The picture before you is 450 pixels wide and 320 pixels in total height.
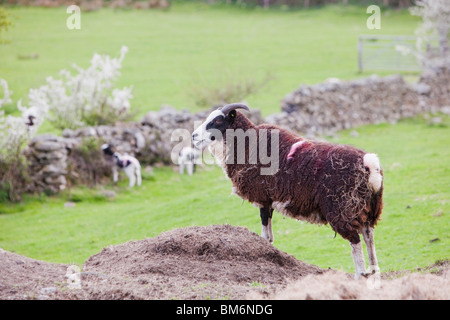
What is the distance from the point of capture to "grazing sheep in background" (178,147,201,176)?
803 inches

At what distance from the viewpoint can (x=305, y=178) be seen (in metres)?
9.40

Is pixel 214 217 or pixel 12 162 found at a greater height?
pixel 12 162

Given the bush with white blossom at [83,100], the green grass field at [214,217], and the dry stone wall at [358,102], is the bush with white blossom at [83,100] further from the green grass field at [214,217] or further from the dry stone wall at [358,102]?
the dry stone wall at [358,102]

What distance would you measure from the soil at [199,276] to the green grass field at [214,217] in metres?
2.54

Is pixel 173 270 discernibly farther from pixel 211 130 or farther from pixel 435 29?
pixel 435 29

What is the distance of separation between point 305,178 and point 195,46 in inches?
1406

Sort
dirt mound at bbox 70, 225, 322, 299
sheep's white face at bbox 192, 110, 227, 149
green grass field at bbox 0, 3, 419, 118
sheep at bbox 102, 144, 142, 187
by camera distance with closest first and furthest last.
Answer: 1. dirt mound at bbox 70, 225, 322, 299
2. sheep's white face at bbox 192, 110, 227, 149
3. sheep at bbox 102, 144, 142, 187
4. green grass field at bbox 0, 3, 419, 118

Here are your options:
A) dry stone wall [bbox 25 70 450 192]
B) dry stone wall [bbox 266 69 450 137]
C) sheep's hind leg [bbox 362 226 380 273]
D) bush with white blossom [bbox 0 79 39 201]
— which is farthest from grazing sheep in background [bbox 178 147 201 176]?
sheep's hind leg [bbox 362 226 380 273]

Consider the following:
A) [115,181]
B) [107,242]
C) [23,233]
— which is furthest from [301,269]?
[115,181]

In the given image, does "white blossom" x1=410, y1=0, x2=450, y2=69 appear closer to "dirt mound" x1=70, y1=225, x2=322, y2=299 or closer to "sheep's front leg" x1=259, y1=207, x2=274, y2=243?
"sheep's front leg" x1=259, y1=207, x2=274, y2=243

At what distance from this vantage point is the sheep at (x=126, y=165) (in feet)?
63.4

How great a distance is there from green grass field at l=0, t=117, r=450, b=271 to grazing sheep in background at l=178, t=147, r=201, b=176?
0.34 metres

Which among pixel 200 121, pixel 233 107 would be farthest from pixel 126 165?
pixel 233 107

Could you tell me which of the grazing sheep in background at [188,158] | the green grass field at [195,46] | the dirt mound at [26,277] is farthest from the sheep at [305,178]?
the green grass field at [195,46]
